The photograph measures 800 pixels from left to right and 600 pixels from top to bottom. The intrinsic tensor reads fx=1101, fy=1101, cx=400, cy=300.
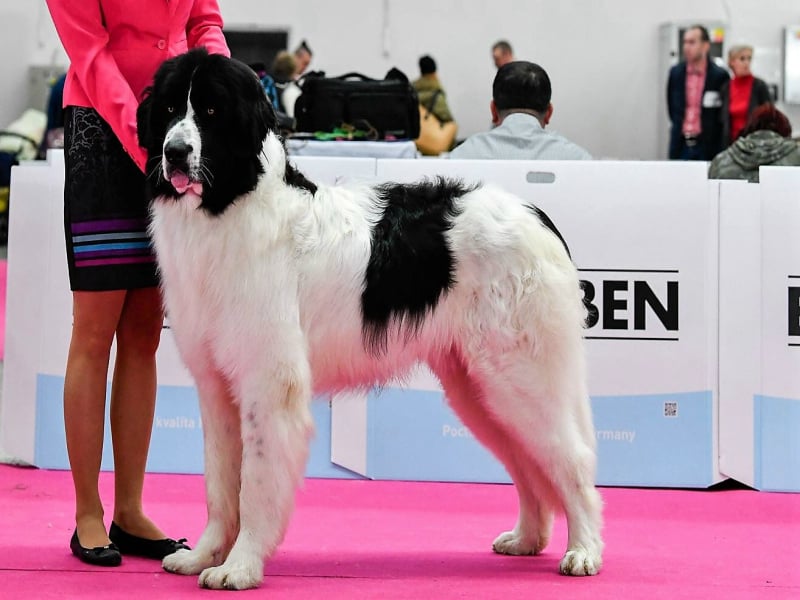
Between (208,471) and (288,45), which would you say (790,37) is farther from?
(208,471)

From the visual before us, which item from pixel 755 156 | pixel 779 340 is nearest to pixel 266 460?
pixel 779 340

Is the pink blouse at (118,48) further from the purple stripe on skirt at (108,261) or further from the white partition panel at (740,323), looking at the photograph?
the white partition panel at (740,323)

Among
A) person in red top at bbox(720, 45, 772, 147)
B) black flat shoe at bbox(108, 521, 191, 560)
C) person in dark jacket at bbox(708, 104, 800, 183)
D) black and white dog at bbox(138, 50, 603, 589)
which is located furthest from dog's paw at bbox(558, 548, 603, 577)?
person in red top at bbox(720, 45, 772, 147)

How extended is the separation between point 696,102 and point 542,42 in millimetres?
3005

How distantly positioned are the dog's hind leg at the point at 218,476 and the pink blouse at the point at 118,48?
2.36ft

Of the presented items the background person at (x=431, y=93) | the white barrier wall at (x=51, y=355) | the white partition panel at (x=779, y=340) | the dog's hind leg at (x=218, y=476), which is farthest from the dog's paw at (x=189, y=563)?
the background person at (x=431, y=93)

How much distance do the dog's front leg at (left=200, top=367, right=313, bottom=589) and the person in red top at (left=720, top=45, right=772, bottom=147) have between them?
28.9 feet

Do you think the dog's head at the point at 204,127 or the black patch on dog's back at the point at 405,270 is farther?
the black patch on dog's back at the point at 405,270

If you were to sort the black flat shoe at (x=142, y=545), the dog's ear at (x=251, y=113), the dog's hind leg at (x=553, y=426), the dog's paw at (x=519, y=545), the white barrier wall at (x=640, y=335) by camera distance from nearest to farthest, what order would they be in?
the dog's ear at (x=251, y=113) < the dog's hind leg at (x=553, y=426) < the black flat shoe at (x=142, y=545) < the dog's paw at (x=519, y=545) < the white barrier wall at (x=640, y=335)

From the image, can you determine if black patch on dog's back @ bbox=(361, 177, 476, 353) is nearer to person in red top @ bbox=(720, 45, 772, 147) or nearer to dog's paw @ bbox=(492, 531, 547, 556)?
dog's paw @ bbox=(492, 531, 547, 556)

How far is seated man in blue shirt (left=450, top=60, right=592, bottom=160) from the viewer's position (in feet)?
16.4

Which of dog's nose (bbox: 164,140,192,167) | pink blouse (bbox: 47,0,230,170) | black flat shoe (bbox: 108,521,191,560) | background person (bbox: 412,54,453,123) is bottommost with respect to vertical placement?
black flat shoe (bbox: 108,521,191,560)

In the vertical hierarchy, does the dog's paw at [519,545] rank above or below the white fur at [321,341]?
below

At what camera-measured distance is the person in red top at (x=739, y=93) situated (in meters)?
10.9
